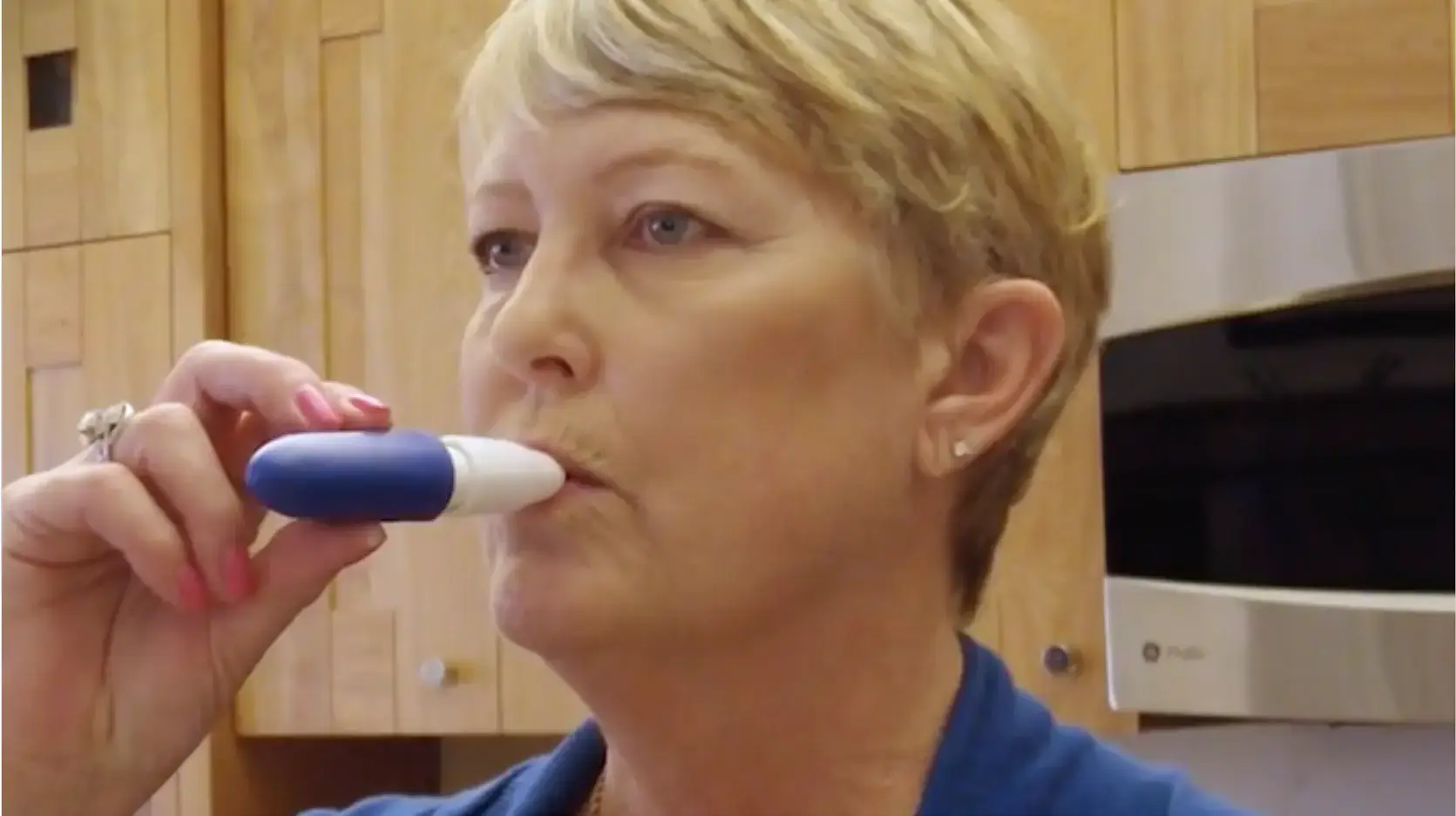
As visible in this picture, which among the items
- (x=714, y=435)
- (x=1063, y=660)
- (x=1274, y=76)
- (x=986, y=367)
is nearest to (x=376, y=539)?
(x=714, y=435)

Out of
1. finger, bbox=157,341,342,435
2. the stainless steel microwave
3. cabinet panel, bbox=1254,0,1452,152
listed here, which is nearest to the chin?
finger, bbox=157,341,342,435

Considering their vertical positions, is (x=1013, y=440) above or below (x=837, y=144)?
below

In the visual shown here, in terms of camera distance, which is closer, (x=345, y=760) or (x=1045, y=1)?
(x=1045, y=1)

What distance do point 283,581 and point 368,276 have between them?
0.97 meters

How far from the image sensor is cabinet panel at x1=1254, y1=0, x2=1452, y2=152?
1325mm

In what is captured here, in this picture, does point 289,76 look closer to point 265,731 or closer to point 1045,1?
point 265,731

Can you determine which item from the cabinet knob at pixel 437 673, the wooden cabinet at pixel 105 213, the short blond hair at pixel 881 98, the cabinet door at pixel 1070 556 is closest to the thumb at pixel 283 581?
the short blond hair at pixel 881 98

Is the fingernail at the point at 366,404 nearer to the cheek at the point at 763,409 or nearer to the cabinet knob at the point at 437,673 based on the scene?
the cheek at the point at 763,409

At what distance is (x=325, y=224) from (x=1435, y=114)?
1065 millimetres

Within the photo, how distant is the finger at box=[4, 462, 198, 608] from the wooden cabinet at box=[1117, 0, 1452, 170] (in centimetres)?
91

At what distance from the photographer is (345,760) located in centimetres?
198

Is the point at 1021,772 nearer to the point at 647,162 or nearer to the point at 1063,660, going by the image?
the point at 647,162

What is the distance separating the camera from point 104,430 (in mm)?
818

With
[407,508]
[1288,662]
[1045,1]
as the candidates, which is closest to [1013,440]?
[407,508]
